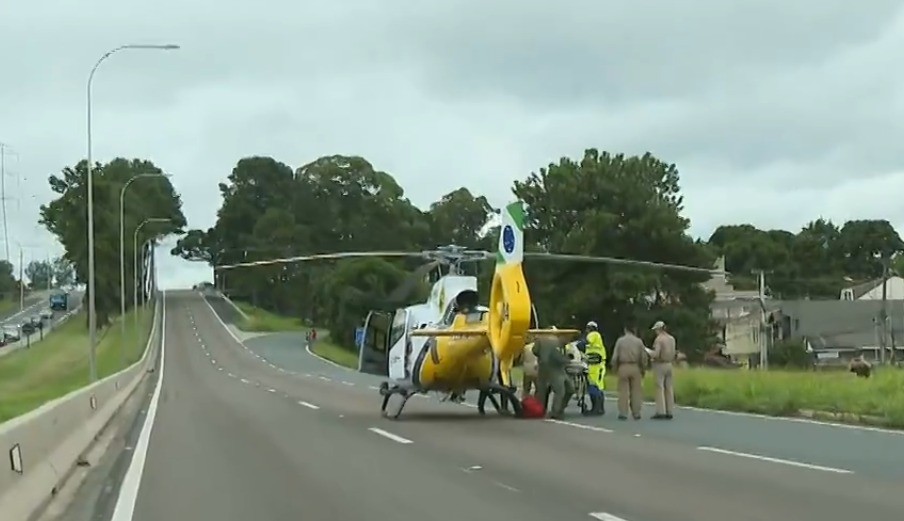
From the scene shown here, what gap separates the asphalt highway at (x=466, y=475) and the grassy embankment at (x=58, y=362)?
20.2 m

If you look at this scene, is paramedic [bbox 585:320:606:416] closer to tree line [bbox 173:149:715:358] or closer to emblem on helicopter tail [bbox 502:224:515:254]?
emblem on helicopter tail [bbox 502:224:515:254]

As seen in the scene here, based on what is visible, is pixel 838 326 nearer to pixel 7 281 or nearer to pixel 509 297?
pixel 509 297

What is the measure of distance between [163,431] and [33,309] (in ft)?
465

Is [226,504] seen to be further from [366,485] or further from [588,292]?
[588,292]

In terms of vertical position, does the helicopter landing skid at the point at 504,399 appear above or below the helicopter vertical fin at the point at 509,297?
below

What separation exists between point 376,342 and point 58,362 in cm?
5299

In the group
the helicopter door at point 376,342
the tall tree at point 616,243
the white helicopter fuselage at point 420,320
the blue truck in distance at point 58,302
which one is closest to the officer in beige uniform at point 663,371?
the white helicopter fuselage at point 420,320

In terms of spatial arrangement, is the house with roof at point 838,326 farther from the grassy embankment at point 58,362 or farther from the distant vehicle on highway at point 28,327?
the distant vehicle on highway at point 28,327

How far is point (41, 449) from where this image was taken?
14039 millimetres

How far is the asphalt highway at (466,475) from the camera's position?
38.7 feet

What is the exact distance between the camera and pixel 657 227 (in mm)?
76062

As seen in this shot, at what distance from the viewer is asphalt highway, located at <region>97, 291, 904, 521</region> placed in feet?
38.7

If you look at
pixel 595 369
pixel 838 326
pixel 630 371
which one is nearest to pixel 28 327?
pixel 838 326

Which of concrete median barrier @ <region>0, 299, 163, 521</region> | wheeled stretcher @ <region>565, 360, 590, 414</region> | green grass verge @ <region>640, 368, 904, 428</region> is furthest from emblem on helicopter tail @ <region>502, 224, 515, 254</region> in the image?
concrete median barrier @ <region>0, 299, 163, 521</region>
